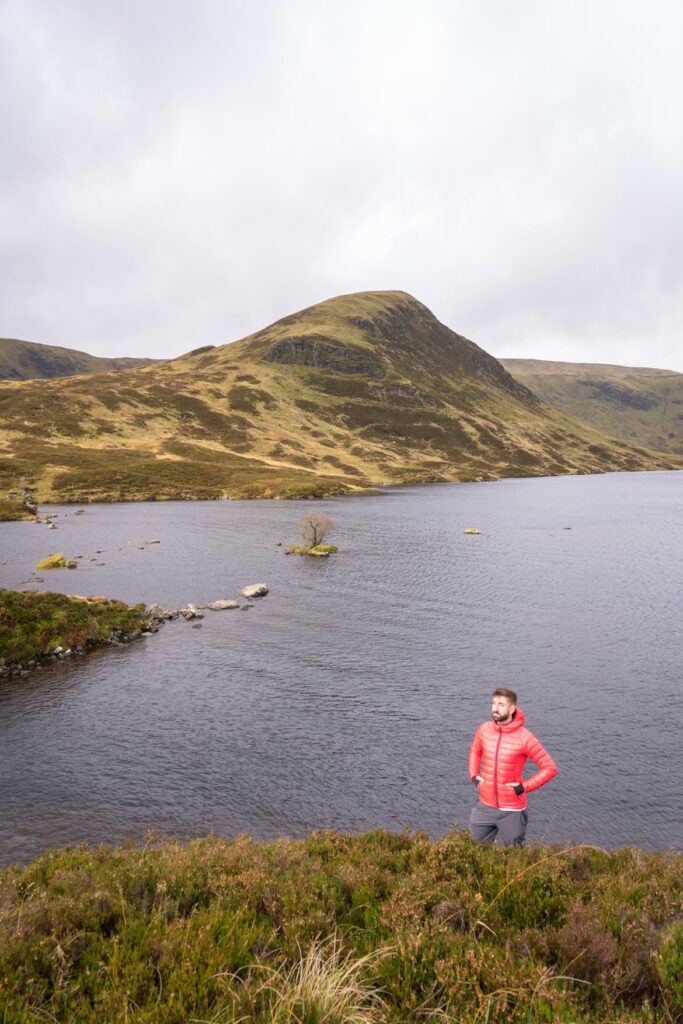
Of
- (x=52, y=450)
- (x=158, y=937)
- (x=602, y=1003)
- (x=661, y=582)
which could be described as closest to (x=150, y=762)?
(x=158, y=937)

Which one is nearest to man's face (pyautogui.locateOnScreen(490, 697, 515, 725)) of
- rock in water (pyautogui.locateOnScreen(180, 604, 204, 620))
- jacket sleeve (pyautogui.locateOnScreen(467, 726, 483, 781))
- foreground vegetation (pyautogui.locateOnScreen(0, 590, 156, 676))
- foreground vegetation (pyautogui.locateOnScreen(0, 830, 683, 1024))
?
jacket sleeve (pyautogui.locateOnScreen(467, 726, 483, 781))

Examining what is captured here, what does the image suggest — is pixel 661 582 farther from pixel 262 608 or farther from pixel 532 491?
pixel 532 491

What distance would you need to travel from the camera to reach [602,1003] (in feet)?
21.3

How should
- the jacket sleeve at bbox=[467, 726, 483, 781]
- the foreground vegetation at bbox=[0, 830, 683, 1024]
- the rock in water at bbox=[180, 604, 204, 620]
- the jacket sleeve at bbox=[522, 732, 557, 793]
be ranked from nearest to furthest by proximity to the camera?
1. the foreground vegetation at bbox=[0, 830, 683, 1024]
2. the jacket sleeve at bbox=[522, 732, 557, 793]
3. the jacket sleeve at bbox=[467, 726, 483, 781]
4. the rock in water at bbox=[180, 604, 204, 620]

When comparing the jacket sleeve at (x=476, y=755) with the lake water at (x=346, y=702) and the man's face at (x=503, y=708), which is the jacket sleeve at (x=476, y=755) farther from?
the lake water at (x=346, y=702)

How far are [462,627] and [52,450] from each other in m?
138

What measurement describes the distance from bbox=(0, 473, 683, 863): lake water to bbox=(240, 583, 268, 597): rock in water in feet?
4.10

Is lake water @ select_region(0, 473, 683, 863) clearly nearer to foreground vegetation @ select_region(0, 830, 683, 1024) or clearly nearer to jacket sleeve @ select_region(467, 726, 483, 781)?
jacket sleeve @ select_region(467, 726, 483, 781)

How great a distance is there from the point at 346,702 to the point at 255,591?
2117 cm

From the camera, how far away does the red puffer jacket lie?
11703mm

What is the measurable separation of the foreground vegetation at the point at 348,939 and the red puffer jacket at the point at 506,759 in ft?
3.47

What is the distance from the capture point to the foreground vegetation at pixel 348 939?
20.6 feet

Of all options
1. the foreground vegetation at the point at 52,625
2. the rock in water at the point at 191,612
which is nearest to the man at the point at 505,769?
the foreground vegetation at the point at 52,625

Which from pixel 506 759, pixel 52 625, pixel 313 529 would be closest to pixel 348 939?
pixel 506 759
